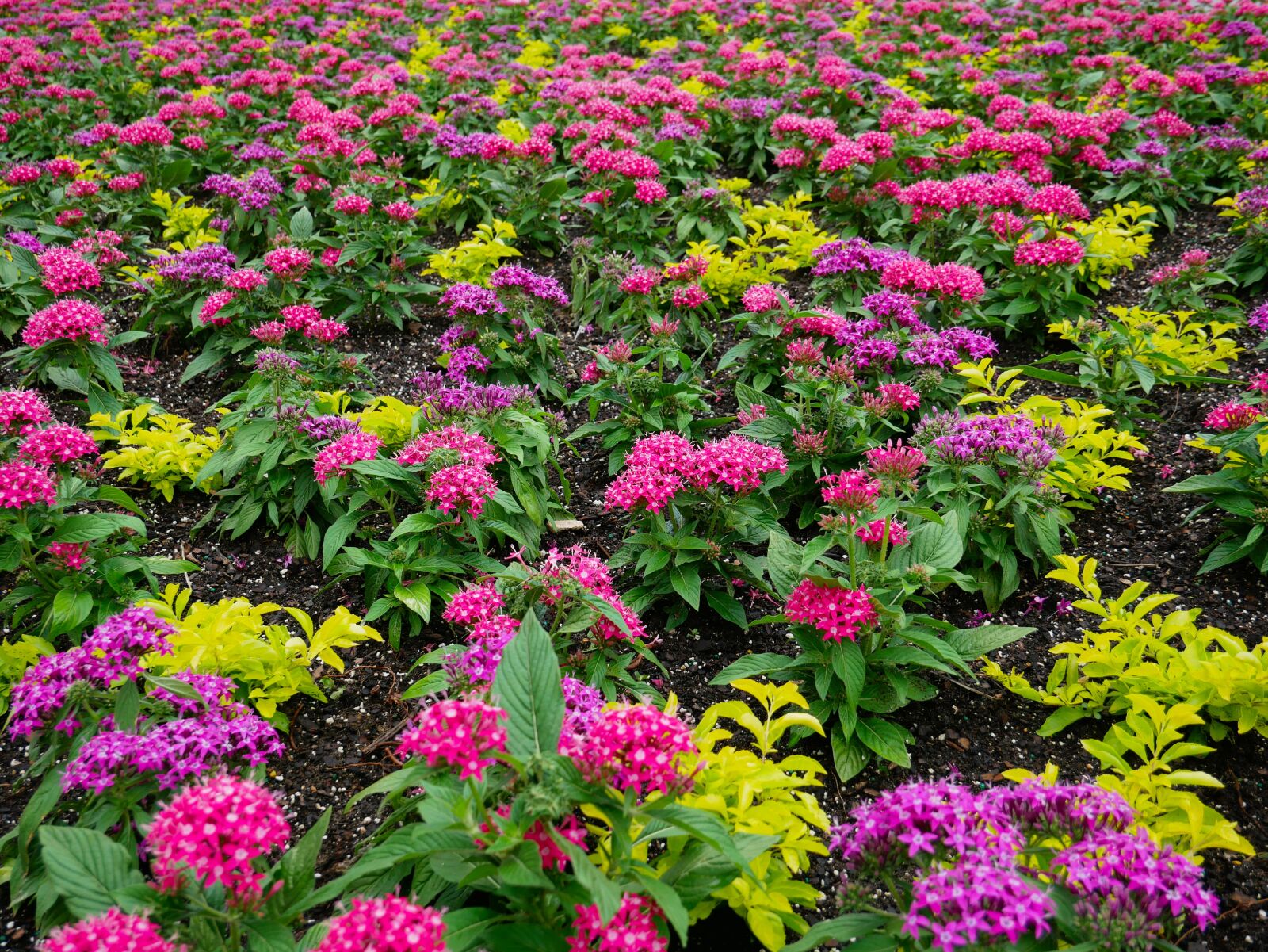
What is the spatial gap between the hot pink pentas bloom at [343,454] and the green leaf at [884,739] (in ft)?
7.65

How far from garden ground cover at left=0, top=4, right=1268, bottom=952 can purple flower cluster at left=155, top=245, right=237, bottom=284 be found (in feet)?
0.09

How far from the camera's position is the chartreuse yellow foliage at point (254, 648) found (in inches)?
115

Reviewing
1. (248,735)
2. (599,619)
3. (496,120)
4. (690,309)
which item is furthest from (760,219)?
(248,735)

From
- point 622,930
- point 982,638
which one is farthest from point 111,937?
point 982,638

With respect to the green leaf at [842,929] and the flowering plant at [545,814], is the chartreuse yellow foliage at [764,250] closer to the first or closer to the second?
the flowering plant at [545,814]

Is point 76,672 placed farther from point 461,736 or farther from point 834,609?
point 834,609

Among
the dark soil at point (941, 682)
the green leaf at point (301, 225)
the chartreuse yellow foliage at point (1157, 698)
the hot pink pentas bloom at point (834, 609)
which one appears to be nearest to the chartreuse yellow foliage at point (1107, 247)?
the dark soil at point (941, 682)

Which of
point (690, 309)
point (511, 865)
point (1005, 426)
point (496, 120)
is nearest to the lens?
point (511, 865)

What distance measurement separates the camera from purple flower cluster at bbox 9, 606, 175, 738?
2580 millimetres

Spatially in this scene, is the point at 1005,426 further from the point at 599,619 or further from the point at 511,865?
the point at 511,865

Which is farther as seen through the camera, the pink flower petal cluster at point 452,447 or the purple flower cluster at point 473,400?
the purple flower cluster at point 473,400

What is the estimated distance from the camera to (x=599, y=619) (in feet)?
10.5

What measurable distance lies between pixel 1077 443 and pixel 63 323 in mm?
5428

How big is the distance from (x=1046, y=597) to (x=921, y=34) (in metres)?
9.70
